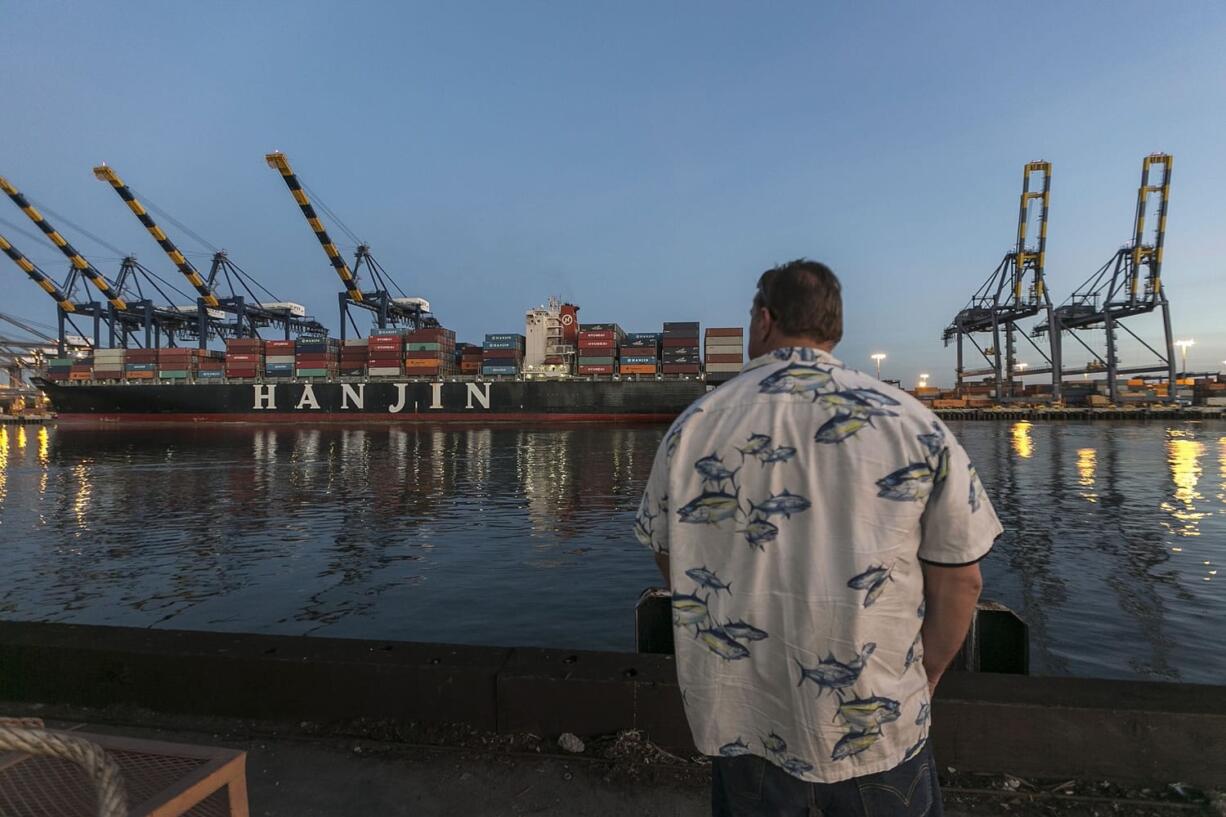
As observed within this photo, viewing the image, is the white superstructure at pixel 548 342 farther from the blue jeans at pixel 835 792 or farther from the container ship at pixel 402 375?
the blue jeans at pixel 835 792

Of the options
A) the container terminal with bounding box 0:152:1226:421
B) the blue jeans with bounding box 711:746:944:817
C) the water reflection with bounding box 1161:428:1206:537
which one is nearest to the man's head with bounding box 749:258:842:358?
the blue jeans with bounding box 711:746:944:817

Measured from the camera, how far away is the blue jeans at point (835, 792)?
1.27m

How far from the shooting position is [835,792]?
1282 mm

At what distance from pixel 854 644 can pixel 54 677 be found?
401cm

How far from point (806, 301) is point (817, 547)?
0.55m

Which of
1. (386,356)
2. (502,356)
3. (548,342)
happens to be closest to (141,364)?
(386,356)

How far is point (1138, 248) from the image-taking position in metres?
49.4

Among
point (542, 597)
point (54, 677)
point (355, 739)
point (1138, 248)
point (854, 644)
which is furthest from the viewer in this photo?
point (1138, 248)

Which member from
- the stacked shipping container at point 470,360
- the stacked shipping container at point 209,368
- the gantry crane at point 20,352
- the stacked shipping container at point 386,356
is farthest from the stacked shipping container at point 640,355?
the gantry crane at point 20,352

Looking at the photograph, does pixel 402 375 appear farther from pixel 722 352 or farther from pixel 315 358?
pixel 722 352

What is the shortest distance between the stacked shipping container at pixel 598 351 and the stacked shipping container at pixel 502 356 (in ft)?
17.0

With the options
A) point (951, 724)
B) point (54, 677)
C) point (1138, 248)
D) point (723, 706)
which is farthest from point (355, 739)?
point (1138, 248)

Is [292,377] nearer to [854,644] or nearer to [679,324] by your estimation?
[679,324]

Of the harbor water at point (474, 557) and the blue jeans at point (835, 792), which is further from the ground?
the blue jeans at point (835, 792)
